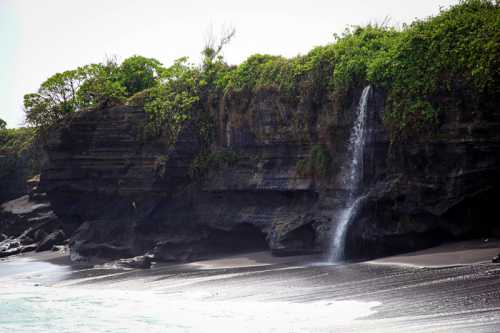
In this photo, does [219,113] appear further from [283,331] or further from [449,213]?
[283,331]

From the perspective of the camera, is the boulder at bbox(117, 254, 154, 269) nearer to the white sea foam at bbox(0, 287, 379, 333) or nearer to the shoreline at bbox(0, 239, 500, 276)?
the shoreline at bbox(0, 239, 500, 276)

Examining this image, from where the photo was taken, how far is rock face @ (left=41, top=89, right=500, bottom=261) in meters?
22.3

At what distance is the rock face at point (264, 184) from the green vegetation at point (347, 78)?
0.60 metres

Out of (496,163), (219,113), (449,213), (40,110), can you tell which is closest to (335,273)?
(449,213)

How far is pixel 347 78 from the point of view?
85.9 feet

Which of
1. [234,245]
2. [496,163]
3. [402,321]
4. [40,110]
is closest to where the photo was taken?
[402,321]

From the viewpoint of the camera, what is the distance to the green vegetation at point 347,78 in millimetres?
21969

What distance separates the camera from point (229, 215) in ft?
99.7

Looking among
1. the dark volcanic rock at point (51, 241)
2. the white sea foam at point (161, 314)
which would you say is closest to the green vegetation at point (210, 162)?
the white sea foam at point (161, 314)

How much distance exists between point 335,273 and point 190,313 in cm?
537

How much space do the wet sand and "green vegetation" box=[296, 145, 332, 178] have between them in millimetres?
3426

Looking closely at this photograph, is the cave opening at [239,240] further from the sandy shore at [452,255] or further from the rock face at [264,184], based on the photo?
the sandy shore at [452,255]

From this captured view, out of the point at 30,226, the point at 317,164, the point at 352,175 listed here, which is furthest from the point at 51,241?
the point at 352,175

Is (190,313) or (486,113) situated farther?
(486,113)
